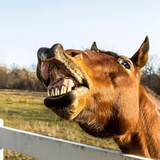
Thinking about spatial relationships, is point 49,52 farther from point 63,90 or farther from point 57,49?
point 63,90

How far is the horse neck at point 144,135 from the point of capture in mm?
2459

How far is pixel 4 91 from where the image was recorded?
39781 mm

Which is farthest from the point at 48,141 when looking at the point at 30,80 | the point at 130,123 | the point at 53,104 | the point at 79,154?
the point at 30,80

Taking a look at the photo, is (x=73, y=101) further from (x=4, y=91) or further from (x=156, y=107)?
(x=4, y=91)

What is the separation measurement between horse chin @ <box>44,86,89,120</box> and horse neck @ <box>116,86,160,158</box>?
763 mm

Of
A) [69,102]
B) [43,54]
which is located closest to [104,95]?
[69,102]

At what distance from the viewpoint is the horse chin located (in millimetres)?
1734

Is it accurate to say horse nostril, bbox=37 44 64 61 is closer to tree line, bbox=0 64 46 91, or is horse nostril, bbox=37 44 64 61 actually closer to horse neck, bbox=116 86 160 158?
horse neck, bbox=116 86 160 158

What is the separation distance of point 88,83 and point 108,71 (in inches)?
15.7

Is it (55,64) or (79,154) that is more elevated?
(55,64)

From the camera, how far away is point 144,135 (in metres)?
2.50

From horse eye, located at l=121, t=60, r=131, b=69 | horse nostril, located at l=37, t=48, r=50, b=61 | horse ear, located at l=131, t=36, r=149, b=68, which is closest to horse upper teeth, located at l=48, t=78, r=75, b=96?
horse nostril, located at l=37, t=48, r=50, b=61

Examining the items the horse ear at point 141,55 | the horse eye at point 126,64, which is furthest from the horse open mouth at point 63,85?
the horse ear at point 141,55

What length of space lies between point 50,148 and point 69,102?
1.41 metres
